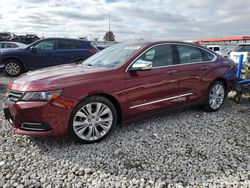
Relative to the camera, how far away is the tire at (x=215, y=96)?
17.1 feet

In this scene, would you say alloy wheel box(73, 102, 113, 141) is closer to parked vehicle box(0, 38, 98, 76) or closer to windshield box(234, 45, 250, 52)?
parked vehicle box(0, 38, 98, 76)

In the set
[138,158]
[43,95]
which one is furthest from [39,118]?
[138,158]

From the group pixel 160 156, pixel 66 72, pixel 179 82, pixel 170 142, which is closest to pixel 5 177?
pixel 66 72

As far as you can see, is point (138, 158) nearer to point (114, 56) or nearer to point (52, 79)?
point (52, 79)

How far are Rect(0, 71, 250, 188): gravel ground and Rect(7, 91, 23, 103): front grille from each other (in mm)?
692

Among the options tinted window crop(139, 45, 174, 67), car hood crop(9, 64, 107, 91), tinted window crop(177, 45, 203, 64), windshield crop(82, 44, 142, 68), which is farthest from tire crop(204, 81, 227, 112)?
car hood crop(9, 64, 107, 91)

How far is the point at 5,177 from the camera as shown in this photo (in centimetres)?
288

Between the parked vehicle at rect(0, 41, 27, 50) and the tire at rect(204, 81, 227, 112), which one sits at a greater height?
the parked vehicle at rect(0, 41, 27, 50)

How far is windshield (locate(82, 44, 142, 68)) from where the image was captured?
13.5 ft

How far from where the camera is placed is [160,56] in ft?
14.6

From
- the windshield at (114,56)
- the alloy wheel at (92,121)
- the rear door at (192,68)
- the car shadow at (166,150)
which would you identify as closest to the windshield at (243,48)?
the rear door at (192,68)

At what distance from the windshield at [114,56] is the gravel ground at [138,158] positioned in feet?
3.85

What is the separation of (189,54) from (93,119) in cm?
242

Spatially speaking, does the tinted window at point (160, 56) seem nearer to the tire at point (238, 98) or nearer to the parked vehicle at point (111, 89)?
the parked vehicle at point (111, 89)
